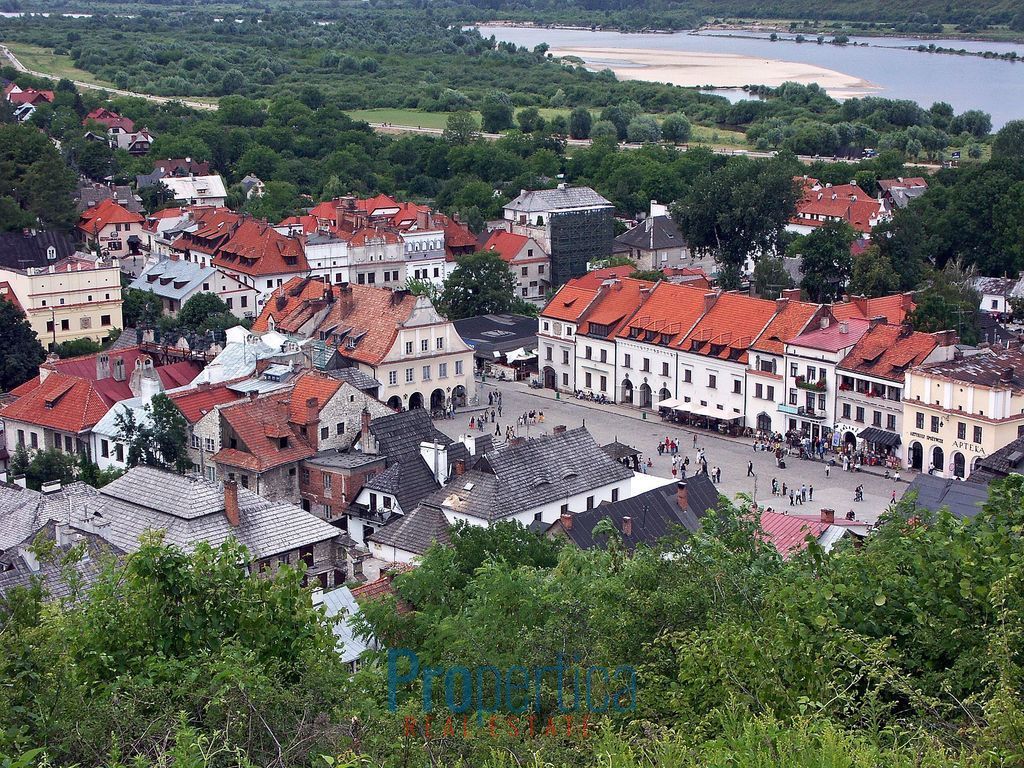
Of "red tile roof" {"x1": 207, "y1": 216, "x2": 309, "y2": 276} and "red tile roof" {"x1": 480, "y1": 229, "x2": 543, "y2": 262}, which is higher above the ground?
"red tile roof" {"x1": 207, "y1": 216, "x2": 309, "y2": 276}

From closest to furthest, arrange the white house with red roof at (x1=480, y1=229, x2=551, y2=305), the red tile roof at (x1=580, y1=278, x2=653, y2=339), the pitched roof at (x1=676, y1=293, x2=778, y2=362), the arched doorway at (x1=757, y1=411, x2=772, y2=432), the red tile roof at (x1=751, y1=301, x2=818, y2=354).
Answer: the red tile roof at (x1=751, y1=301, x2=818, y2=354) → the arched doorway at (x1=757, y1=411, x2=772, y2=432) → the pitched roof at (x1=676, y1=293, x2=778, y2=362) → the red tile roof at (x1=580, y1=278, x2=653, y2=339) → the white house with red roof at (x1=480, y1=229, x2=551, y2=305)

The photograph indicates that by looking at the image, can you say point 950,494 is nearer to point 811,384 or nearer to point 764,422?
point 811,384

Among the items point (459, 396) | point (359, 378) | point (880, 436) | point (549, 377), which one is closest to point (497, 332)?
point (549, 377)

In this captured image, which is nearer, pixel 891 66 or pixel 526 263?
pixel 526 263

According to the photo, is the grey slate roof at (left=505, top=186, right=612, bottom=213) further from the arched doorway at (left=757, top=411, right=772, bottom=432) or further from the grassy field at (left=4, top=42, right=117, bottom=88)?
the grassy field at (left=4, top=42, right=117, bottom=88)

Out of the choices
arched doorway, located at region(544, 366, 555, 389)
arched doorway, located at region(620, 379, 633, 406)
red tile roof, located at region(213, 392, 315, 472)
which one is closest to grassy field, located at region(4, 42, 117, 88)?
arched doorway, located at region(544, 366, 555, 389)

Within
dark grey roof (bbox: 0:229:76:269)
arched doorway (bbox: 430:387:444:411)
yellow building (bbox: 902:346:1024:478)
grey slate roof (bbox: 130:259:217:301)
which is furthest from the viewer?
dark grey roof (bbox: 0:229:76:269)

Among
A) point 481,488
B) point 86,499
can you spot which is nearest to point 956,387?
point 481,488
